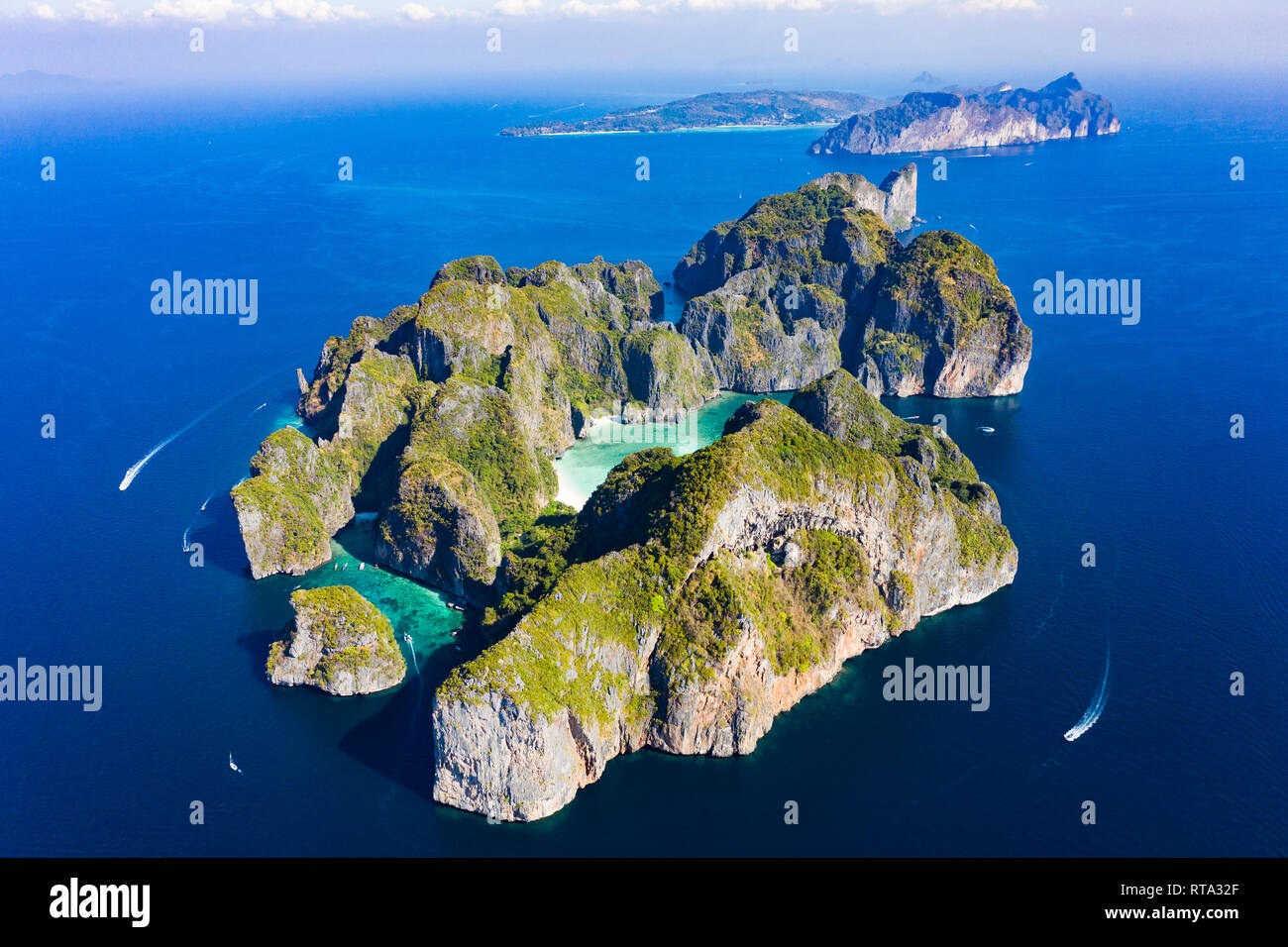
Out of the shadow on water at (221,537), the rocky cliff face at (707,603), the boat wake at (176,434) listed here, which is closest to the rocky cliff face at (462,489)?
the rocky cliff face at (707,603)

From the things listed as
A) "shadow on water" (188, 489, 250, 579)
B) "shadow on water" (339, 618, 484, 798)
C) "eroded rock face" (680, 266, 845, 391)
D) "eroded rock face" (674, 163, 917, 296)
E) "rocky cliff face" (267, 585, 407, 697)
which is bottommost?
"shadow on water" (339, 618, 484, 798)

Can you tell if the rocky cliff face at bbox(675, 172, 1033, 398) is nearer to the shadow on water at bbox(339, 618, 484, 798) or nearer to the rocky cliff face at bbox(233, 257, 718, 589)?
the rocky cliff face at bbox(233, 257, 718, 589)

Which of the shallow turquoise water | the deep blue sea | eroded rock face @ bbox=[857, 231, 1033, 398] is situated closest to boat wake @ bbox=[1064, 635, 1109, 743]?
the deep blue sea

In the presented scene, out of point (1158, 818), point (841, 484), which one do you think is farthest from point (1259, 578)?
point (841, 484)

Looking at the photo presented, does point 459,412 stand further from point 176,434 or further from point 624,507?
point 176,434

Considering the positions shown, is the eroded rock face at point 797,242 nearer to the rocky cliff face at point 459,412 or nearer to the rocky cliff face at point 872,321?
the rocky cliff face at point 872,321

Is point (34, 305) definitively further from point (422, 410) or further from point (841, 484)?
point (841, 484)
